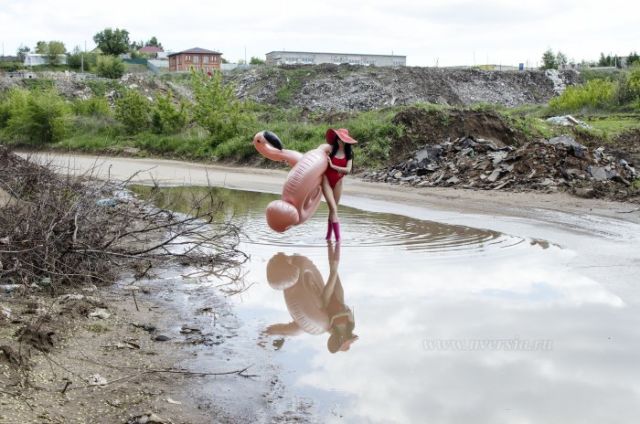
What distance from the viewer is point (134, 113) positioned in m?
42.0

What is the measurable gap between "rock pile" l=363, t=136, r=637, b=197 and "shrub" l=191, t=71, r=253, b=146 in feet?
37.7

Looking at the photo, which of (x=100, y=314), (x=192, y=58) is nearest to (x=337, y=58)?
(x=192, y=58)

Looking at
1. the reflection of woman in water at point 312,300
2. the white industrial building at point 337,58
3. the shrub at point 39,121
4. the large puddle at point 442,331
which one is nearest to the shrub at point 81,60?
the white industrial building at point 337,58

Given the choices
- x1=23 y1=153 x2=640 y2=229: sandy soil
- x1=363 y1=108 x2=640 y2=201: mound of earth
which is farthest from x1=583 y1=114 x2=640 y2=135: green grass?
x1=23 y1=153 x2=640 y2=229: sandy soil

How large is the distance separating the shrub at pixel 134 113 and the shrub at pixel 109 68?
34595 millimetres

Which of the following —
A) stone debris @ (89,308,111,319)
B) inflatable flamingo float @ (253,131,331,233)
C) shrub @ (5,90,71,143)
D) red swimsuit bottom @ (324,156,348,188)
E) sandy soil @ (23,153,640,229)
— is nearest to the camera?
stone debris @ (89,308,111,319)

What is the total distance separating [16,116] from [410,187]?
30.3 meters

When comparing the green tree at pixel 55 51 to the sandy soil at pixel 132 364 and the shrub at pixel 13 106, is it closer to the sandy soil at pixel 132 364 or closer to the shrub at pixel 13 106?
the shrub at pixel 13 106

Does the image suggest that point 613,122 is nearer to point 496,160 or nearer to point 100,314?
point 496,160

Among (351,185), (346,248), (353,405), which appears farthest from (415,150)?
(353,405)

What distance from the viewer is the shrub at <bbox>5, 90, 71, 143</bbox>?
144 feet

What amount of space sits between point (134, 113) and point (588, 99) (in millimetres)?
24283

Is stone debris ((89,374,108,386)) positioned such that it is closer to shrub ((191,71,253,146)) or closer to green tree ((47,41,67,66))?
shrub ((191,71,253,146))

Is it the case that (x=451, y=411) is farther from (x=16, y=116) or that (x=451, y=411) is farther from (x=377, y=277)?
(x=16, y=116)
